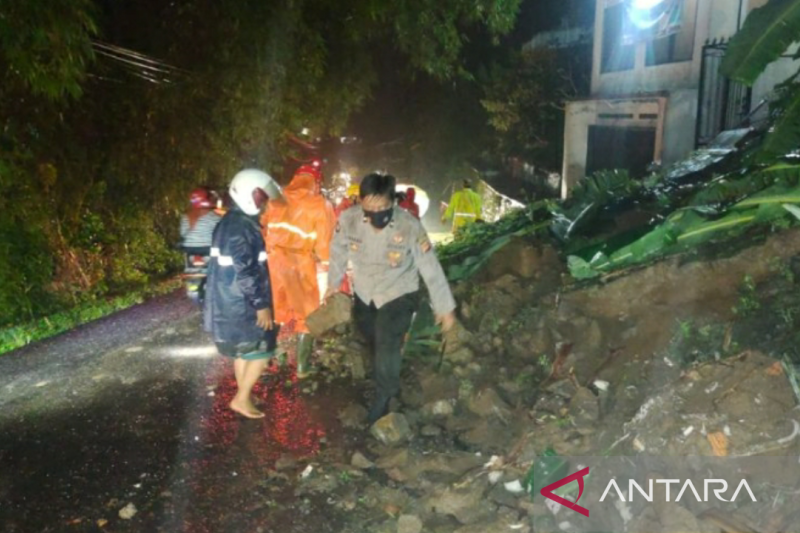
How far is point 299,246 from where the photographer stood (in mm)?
5906

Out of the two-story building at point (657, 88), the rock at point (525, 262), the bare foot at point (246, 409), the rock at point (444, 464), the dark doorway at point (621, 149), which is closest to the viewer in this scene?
the rock at point (444, 464)

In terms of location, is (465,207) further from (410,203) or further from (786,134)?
(786,134)

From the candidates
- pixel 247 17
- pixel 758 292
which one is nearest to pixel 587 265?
pixel 758 292

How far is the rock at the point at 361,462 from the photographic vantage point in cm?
448

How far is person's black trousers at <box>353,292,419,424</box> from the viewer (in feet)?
16.2

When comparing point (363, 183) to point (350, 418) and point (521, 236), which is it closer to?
point (350, 418)

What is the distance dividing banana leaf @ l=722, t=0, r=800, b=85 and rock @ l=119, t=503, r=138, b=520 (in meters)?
5.61

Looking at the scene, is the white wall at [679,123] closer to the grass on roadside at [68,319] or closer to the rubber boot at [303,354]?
the rubber boot at [303,354]

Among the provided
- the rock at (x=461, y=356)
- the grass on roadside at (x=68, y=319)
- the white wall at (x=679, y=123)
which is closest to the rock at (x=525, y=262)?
the rock at (x=461, y=356)

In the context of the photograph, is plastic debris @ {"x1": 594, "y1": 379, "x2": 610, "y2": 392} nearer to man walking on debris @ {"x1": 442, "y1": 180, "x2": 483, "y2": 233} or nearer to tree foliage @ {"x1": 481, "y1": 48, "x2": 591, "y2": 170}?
man walking on debris @ {"x1": 442, "y1": 180, "x2": 483, "y2": 233}

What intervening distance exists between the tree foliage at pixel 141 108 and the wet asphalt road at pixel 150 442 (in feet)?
7.52

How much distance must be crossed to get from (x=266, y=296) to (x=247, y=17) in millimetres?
6350

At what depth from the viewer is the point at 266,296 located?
194 inches

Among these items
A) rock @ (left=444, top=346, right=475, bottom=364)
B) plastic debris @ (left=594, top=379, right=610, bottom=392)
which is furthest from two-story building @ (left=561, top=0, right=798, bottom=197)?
plastic debris @ (left=594, top=379, right=610, bottom=392)
